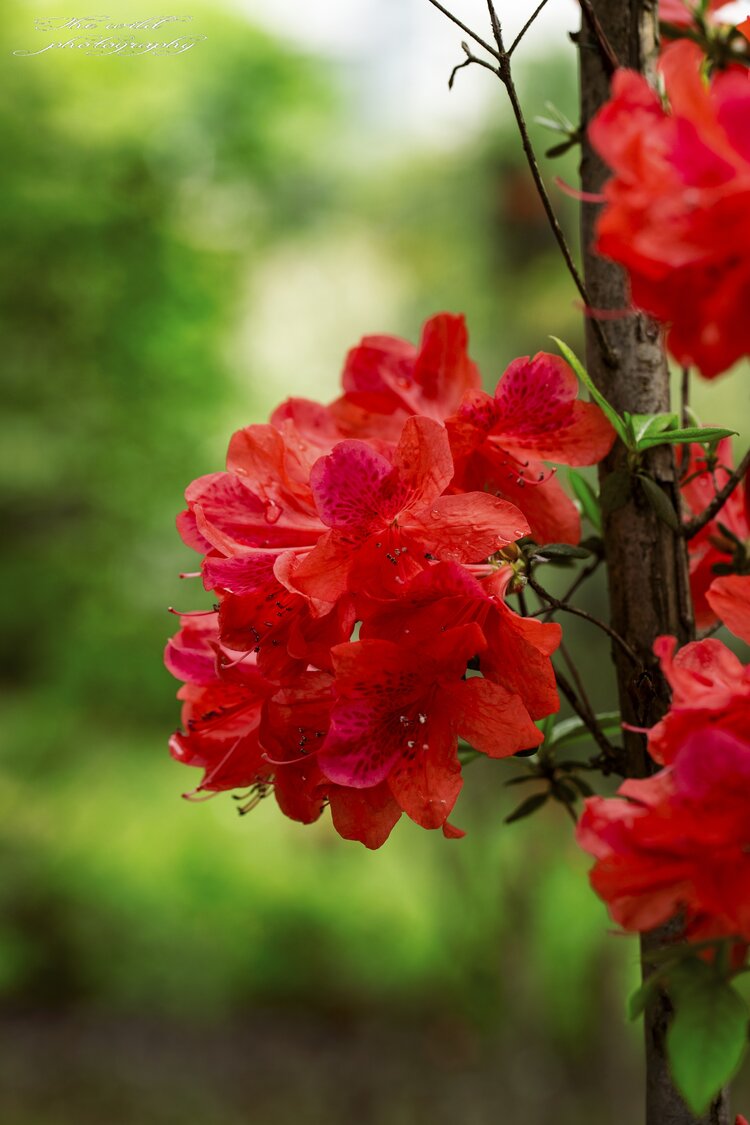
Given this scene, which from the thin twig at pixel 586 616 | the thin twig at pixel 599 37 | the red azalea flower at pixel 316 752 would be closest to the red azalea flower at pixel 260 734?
the red azalea flower at pixel 316 752

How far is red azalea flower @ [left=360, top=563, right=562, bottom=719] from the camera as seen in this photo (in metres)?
0.43

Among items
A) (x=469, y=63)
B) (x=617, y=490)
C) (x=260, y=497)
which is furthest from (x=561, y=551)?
(x=469, y=63)

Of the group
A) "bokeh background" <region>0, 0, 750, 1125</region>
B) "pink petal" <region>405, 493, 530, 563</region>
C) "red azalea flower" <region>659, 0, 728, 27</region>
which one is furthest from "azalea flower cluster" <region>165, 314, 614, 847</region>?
"bokeh background" <region>0, 0, 750, 1125</region>

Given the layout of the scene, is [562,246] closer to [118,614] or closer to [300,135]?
[118,614]

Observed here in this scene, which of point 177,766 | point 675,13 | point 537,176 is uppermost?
point 675,13

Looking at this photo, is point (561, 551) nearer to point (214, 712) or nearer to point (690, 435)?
point (690, 435)

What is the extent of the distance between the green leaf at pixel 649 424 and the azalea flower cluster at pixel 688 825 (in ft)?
0.46

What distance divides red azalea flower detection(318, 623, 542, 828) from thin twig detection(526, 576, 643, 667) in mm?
57

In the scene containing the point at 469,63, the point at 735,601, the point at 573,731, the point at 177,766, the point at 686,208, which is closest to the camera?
the point at 686,208

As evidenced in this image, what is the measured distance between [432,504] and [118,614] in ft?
10.7

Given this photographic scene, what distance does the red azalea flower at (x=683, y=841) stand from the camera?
13.8 inches

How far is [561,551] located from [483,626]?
0.28 ft

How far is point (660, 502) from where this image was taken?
521 millimetres

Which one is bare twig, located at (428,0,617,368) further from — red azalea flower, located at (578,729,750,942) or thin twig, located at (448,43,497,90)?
red azalea flower, located at (578,729,750,942)
